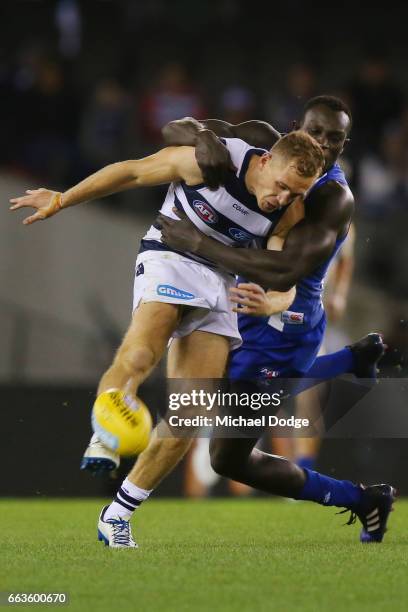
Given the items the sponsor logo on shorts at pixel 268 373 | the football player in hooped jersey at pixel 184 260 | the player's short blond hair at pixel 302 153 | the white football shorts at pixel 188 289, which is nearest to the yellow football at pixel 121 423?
the football player in hooped jersey at pixel 184 260

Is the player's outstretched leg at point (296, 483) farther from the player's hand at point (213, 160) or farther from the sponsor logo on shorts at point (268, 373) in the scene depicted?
the player's hand at point (213, 160)

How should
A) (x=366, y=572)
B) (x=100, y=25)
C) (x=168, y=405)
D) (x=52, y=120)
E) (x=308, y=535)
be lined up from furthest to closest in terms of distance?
(x=100, y=25) → (x=52, y=120) → (x=308, y=535) → (x=168, y=405) → (x=366, y=572)

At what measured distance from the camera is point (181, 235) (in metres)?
5.89

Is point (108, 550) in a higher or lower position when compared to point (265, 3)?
lower

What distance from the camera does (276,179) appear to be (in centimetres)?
566

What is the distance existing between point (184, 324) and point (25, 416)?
15.4ft

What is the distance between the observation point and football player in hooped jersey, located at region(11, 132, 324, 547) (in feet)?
19.0

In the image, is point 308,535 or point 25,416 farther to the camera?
point 25,416

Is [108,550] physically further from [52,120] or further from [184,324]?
[52,120]

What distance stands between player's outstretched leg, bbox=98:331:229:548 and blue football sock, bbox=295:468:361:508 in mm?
797

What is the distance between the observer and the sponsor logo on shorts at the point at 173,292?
18.9 ft

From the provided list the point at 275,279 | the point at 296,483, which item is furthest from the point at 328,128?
the point at 296,483

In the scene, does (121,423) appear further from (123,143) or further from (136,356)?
(123,143)

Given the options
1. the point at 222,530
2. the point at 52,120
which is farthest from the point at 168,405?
the point at 52,120
